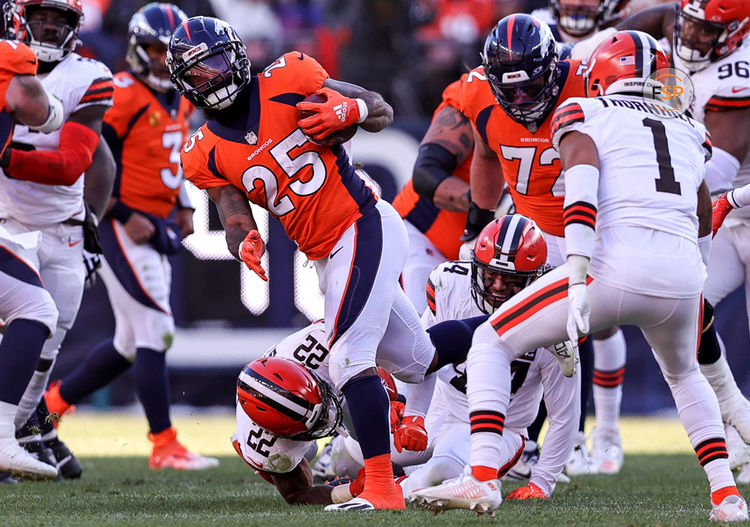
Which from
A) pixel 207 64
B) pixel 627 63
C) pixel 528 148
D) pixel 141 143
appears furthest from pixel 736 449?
pixel 141 143

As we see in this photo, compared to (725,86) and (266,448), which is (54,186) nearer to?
(266,448)

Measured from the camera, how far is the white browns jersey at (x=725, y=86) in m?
5.04

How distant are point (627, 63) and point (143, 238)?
325 cm

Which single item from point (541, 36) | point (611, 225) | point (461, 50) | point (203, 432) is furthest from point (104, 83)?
point (461, 50)

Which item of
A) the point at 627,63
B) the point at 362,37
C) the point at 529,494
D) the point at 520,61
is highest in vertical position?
the point at 627,63

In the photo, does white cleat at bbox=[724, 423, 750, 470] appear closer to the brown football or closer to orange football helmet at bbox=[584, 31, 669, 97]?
orange football helmet at bbox=[584, 31, 669, 97]

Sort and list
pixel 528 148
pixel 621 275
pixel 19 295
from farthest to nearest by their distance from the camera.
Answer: pixel 528 148 < pixel 19 295 < pixel 621 275

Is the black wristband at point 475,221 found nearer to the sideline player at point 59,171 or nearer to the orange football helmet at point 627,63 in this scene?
the orange football helmet at point 627,63

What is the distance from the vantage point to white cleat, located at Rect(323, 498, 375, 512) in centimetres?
366

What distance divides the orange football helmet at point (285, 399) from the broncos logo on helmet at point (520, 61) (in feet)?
4.55

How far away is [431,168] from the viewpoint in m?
5.56

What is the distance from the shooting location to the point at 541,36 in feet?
14.0

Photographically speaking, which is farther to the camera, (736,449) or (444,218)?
(444,218)

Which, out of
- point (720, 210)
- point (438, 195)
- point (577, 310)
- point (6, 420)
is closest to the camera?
point (577, 310)
